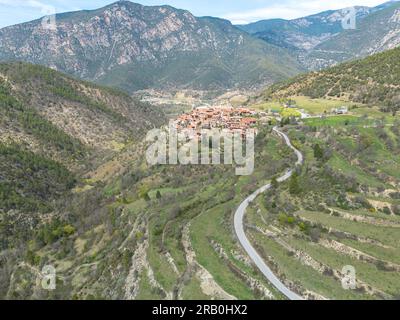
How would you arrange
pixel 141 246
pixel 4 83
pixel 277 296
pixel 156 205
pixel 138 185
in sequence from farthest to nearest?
pixel 4 83 → pixel 138 185 → pixel 156 205 → pixel 141 246 → pixel 277 296

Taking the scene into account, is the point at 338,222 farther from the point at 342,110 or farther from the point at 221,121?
the point at 221,121

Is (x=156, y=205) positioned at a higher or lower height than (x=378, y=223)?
lower

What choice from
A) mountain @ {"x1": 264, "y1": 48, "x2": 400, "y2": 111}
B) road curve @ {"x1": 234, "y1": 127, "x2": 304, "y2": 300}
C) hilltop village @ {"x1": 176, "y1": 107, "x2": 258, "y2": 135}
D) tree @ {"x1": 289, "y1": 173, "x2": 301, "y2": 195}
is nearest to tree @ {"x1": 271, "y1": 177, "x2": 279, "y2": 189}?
road curve @ {"x1": 234, "y1": 127, "x2": 304, "y2": 300}

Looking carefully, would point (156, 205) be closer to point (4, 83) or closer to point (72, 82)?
point (4, 83)

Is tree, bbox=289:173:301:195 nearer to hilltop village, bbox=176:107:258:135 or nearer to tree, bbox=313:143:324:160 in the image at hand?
tree, bbox=313:143:324:160

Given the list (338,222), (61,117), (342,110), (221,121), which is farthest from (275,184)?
(61,117)

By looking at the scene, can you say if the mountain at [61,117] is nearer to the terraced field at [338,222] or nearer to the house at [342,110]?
the house at [342,110]

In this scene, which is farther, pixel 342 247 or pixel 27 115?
pixel 27 115
